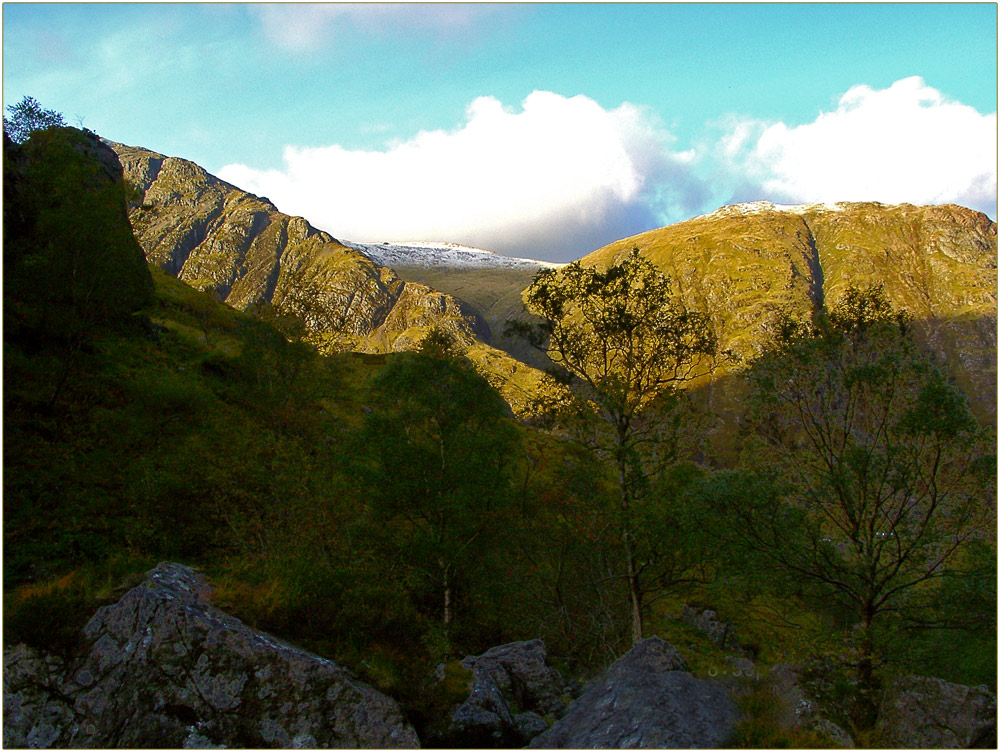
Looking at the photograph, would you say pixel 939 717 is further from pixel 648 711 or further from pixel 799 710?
pixel 648 711

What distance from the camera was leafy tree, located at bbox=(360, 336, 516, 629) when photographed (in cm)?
3128

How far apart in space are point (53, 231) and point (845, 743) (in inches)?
1435

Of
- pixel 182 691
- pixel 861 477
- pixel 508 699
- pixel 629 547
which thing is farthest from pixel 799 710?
pixel 629 547

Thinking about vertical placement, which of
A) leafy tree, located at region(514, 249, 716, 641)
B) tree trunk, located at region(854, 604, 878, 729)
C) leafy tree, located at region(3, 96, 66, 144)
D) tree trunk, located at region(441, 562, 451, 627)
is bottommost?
tree trunk, located at region(441, 562, 451, 627)

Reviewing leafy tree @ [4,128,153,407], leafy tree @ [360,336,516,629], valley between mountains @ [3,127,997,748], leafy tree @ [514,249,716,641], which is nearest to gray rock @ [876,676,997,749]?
valley between mountains @ [3,127,997,748]

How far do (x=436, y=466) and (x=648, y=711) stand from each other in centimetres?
2159

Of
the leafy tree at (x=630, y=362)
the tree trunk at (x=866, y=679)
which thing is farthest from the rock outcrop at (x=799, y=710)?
the leafy tree at (x=630, y=362)

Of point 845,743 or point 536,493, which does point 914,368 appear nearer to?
point 845,743

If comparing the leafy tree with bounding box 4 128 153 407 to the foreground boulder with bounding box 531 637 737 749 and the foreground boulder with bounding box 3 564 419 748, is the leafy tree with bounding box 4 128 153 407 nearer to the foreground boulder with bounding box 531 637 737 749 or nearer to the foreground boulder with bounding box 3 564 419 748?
the foreground boulder with bounding box 3 564 419 748

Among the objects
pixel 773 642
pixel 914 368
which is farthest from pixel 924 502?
pixel 773 642

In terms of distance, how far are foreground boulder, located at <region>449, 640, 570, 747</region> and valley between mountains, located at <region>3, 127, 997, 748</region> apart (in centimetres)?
10

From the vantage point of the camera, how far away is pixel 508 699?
17.0 meters

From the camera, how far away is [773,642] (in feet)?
150

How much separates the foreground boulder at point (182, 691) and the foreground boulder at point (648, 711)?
14.5ft
